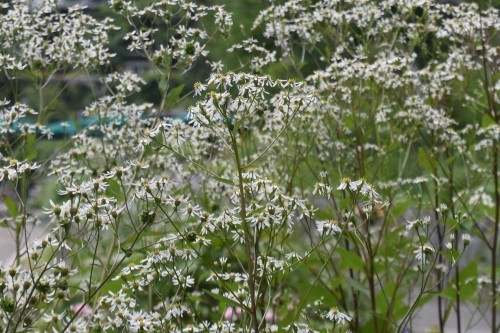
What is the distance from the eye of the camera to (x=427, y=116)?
262cm

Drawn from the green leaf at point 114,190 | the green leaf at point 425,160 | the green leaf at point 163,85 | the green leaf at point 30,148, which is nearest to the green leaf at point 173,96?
the green leaf at point 163,85

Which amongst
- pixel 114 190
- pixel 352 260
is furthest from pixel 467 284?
pixel 114 190

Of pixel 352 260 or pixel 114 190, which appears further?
pixel 352 260

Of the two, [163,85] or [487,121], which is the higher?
[487,121]

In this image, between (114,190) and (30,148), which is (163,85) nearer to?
(30,148)

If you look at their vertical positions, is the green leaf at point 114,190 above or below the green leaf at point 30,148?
below

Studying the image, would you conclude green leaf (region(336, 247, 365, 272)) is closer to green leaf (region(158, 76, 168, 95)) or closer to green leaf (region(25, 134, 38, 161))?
green leaf (region(158, 76, 168, 95))

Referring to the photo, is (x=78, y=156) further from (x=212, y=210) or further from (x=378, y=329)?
(x=378, y=329)

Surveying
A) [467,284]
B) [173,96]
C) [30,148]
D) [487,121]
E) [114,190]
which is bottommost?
[114,190]

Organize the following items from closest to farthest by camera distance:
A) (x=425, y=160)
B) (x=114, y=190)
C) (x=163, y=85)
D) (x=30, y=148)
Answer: (x=114, y=190) → (x=30, y=148) → (x=163, y=85) → (x=425, y=160)

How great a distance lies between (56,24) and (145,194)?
4.50 ft

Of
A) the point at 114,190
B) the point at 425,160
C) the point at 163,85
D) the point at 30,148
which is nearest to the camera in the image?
the point at 114,190

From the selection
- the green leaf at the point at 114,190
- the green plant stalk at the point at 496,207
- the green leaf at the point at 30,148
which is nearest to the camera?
the green leaf at the point at 114,190

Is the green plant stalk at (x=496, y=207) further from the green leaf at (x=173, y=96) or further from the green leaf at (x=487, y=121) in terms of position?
the green leaf at (x=173, y=96)
